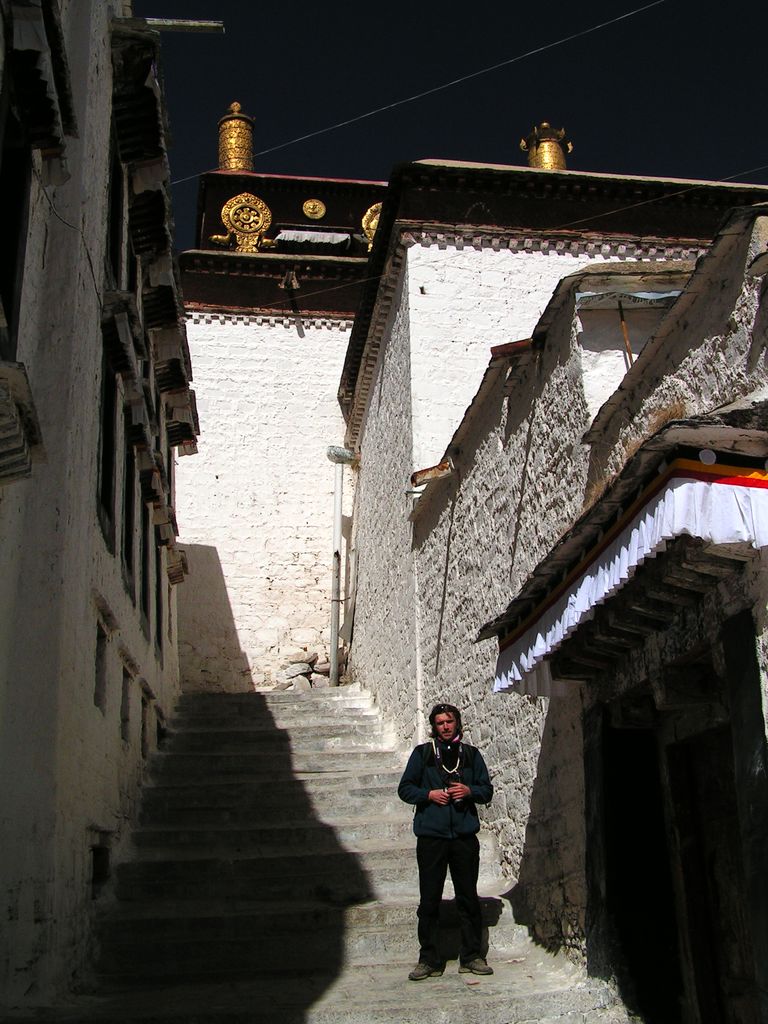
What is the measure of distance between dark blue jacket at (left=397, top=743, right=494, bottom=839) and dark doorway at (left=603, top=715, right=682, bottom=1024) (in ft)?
2.27

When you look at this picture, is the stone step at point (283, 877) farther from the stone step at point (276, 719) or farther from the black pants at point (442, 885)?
the stone step at point (276, 719)

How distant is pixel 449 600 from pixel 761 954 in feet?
18.2

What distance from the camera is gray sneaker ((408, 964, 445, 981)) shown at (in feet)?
17.4

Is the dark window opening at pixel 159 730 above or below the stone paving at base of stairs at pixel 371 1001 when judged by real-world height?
above

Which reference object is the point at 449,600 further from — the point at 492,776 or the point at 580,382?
the point at 580,382

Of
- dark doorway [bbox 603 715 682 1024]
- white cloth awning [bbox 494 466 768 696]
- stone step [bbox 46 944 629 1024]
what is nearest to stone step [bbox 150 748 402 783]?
stone step [bbox 46 944 629 1024]

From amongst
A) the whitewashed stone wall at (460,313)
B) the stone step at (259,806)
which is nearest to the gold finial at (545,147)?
the whitewashed stone wall at (460,313)

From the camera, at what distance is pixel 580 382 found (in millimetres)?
5867

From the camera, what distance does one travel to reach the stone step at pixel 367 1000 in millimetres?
4723

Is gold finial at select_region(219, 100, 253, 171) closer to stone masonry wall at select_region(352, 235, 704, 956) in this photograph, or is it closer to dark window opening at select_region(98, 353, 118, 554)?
stone masonry wall at select_region(352, 235, 704, 956)

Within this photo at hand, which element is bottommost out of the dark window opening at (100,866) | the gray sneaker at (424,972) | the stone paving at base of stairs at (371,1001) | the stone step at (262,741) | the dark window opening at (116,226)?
the stone paving at base of stairs at (371,1001)

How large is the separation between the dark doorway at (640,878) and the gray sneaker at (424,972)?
1017 mm

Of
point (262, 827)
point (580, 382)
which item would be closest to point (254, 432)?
point (262, 827)

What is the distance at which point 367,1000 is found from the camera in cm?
499
